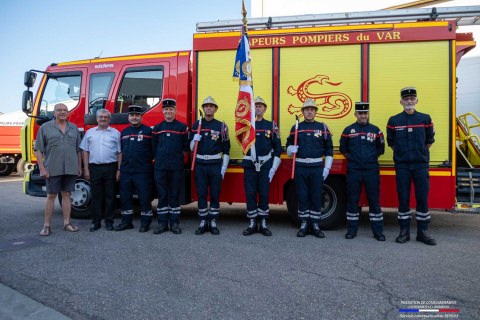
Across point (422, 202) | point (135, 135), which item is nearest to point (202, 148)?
point (135, 135)

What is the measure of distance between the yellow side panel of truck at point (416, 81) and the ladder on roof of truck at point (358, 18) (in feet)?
1.33

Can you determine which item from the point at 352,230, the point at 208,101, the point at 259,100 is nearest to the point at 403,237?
the point at 352,230

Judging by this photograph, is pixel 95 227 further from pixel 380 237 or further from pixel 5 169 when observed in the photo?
pixel 5 169

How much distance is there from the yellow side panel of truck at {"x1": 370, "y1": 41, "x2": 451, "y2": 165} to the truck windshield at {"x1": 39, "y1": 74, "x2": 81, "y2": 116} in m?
4.86

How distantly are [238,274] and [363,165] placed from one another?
2.42 meters

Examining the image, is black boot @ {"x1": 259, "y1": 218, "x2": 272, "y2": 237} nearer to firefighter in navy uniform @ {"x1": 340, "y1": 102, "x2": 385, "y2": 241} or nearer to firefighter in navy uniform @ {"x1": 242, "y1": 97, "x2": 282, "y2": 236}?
firefighter in navy uniform @ {"x1": 242, "y1": 97, "x2": 282, "y2": 236}

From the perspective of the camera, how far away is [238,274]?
354 cm

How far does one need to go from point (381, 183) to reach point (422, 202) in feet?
1.98

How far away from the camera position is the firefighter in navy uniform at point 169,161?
5.20 metres

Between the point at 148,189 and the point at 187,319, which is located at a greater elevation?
the point at 148,189

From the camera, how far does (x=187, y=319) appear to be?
8.54 ft

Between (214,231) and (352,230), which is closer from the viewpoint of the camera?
(352,230)

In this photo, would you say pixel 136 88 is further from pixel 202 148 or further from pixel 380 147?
pixel 380 147

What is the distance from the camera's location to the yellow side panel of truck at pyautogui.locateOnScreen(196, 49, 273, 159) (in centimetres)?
551
